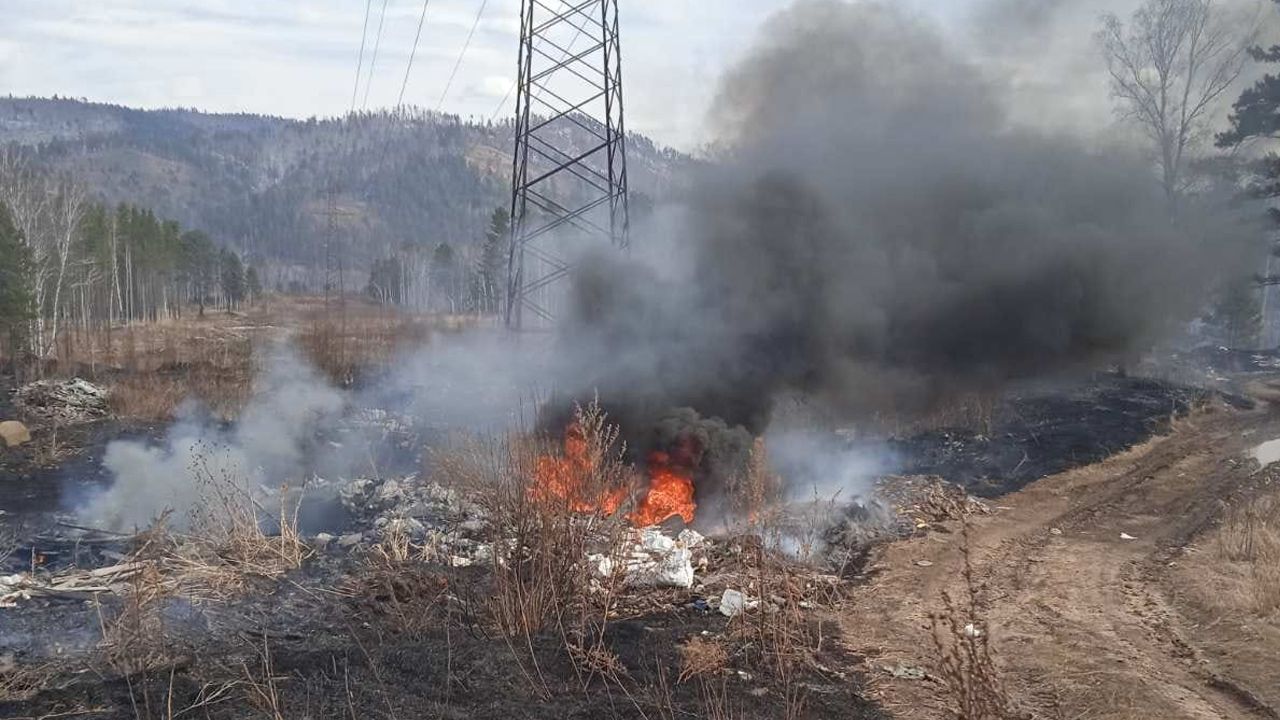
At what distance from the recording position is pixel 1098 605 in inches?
347

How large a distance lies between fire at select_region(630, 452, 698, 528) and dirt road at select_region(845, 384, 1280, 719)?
292cm

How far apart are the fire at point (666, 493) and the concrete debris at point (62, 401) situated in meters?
17.0

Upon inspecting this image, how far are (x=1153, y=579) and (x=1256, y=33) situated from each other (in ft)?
97.4

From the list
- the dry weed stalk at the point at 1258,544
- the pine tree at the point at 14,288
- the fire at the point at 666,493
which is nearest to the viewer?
the dry weed stalk at the point at 1258,544

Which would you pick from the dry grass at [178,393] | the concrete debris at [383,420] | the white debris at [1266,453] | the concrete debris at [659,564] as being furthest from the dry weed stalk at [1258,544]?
the dry grass at [178,393]

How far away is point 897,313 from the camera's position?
15.9 meters

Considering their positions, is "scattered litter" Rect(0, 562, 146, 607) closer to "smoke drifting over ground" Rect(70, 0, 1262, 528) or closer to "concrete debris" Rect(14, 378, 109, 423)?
"smoke drifting over ground" Rect(70, 0, 1262, 528)

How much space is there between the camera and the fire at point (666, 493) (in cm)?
1177

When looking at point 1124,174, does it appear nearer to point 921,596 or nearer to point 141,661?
point 921,596

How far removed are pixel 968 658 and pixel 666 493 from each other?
6432 millimetres

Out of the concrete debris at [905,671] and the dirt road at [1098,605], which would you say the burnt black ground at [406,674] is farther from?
the dirt road at [1098,605]

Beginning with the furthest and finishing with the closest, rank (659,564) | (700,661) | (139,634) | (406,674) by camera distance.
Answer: (659,564), (700,661), (406,674), (139,634)

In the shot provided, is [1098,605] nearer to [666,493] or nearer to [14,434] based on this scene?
[666,493]

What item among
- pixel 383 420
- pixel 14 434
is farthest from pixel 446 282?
pixel 14 434
